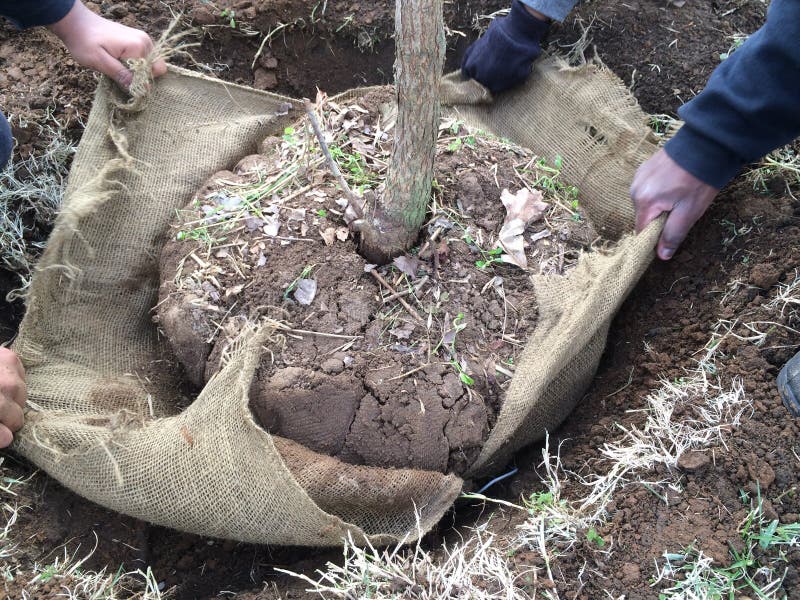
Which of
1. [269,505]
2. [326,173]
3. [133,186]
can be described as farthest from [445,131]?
[269,505]

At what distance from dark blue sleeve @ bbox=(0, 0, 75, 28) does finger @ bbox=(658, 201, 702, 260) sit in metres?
1.72

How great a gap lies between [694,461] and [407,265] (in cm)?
77

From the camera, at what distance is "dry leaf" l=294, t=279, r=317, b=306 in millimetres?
1515

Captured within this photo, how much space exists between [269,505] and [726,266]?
1286 millimetres

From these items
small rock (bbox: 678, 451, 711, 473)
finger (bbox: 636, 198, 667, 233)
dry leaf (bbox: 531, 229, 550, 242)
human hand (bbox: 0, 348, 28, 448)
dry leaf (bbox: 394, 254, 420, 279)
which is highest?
finger (bbox: 636, 198, 667, 233)

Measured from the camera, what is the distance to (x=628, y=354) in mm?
1664

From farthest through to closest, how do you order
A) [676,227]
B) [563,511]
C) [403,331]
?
[676,227], [403,331], [563,511]

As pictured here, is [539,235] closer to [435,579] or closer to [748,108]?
[748,108]

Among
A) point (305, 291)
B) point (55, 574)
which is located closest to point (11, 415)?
point (55, 574)

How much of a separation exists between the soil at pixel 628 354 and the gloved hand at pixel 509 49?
213 millimetres

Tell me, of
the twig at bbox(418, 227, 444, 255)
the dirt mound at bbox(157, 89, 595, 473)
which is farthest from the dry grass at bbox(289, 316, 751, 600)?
the twig at bbox(418, 227, 444, 255)

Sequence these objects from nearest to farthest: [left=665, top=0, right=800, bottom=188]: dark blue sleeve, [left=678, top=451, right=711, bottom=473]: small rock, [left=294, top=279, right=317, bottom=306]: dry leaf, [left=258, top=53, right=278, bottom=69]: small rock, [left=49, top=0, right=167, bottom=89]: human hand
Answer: [left=678, top=451, right=711, bottom=473]: small rock < [left=665, top=0, right=800, bottom=188]: dark blue sleeve < [left=294, top=279, right=317, bottom=306]: dry leaf < [left=49, top=0, right=167, bottom=89]: human hand < [left=258, top=53, right=278, bottom=69]: small rock

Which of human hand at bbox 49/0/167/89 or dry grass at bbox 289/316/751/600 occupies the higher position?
human hand at bbox 49/0/167/89

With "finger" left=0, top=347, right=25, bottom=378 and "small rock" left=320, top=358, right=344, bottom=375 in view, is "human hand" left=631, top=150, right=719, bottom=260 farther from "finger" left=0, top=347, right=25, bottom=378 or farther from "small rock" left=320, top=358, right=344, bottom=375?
"finger" left=0, top=347, right=25, bottom=378
